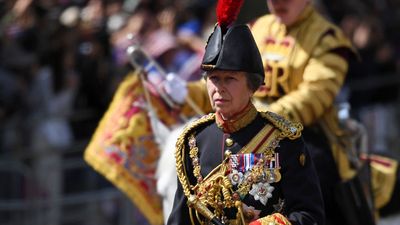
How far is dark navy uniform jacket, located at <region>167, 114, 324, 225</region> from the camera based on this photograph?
5668 mm

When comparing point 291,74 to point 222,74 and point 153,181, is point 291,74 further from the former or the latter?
point 222,74

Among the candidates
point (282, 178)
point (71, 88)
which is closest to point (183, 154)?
point (282, 178)

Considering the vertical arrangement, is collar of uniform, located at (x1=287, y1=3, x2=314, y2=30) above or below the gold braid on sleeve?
below

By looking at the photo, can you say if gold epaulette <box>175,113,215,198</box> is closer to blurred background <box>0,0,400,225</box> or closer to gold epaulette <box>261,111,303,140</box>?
gold epaulette <box>261,111,303,140</box>

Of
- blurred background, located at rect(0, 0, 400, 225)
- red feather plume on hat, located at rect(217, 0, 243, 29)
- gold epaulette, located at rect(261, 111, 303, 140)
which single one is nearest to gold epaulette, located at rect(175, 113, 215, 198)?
gold epaulette, located at rect(261, 111, 303, 140)

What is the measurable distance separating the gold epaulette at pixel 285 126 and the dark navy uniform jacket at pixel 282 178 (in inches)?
0.8

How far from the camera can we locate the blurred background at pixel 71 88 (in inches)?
460

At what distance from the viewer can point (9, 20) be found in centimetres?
1248

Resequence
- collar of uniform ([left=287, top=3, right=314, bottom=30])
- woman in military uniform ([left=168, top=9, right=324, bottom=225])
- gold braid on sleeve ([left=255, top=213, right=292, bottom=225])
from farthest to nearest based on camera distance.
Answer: collar of uniform ([left=287, top=3, right=314, bottom=30]) → woman in military uniform ([left=168, top=9, right=324, bottom=225]) → gold braid on sleeve ([left=255, top=213, right=292, bottom=225])

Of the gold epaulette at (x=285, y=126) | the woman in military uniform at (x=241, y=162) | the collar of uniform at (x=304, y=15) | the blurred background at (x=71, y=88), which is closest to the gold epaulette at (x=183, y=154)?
the woman in military uniform at (x=241, y=162)

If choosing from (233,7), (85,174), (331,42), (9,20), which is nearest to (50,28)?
(9,20)

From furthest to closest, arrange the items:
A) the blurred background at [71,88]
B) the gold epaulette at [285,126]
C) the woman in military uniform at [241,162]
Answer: the blurred background at [71,88]
the gold epaulette at [285,126]
the woman in military uniform at [241,162]

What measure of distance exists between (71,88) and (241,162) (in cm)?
708

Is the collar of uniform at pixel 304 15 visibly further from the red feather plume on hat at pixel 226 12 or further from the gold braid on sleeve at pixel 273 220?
the gold braid on sleeve at pixel 273 220
